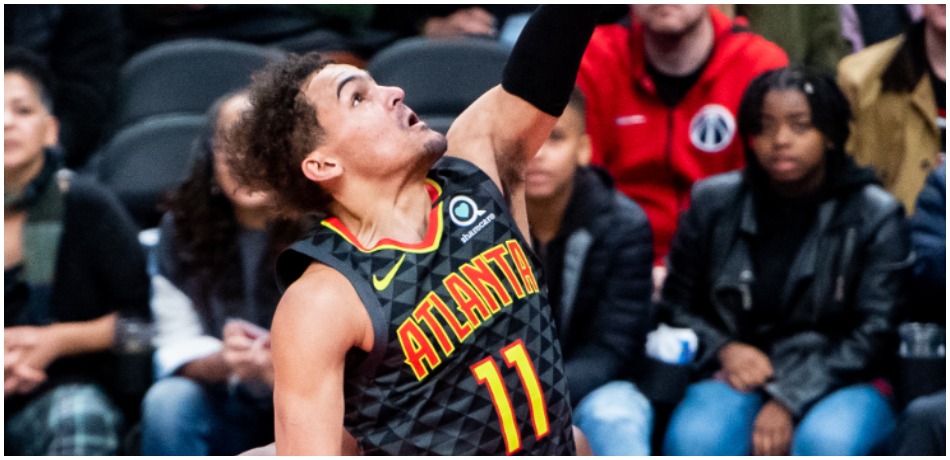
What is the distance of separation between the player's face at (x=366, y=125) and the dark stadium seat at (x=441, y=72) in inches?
62.6

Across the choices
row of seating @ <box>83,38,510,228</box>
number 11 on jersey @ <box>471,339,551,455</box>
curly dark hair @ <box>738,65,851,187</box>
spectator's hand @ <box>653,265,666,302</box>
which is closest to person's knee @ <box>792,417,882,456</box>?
spectator's hand @ <box>653,265,666,302</box>

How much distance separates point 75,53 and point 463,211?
7.66 feet

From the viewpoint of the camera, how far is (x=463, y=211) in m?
2.36

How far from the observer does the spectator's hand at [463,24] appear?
4.23 m

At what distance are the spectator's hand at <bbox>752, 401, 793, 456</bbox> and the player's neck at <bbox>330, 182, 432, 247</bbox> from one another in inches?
55.6

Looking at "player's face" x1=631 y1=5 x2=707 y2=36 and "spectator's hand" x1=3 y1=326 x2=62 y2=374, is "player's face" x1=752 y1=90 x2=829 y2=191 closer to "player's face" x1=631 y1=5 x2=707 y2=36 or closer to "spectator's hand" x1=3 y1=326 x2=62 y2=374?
"player's face" x1=631 y1=5 x2=707 y2=36

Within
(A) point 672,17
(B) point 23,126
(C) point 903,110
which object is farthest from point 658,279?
(B) point 23,126

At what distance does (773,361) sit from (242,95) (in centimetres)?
157

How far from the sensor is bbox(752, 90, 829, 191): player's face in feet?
11.6

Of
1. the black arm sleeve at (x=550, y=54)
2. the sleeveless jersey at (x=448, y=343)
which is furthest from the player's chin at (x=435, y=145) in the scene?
the black arm sleeve at (x=550, y=54)

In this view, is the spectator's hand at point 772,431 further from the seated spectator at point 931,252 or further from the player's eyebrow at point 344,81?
the player's eyebrow at point 344,81

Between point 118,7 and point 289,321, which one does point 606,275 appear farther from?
point 118,7

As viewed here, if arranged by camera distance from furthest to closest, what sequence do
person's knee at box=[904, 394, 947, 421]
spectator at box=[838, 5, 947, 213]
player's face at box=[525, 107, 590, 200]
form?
1. spectator at box=[838, 5, 947, 213]
2. player's face at box=[525, 107, 590, 200]
3. person's knee at box=[904, 394, 947, 421]

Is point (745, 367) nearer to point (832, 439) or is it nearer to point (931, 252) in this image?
point (832, 439)
